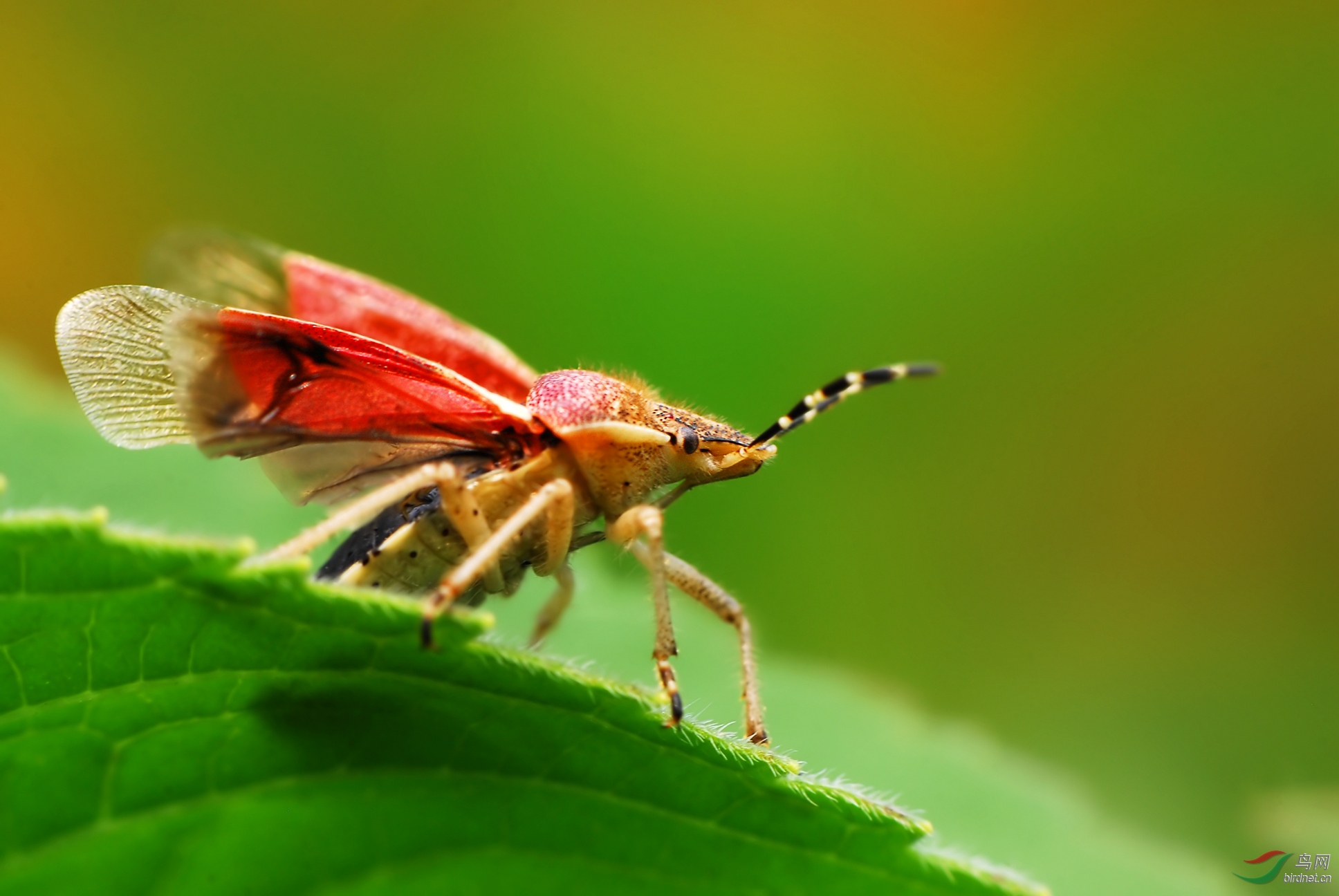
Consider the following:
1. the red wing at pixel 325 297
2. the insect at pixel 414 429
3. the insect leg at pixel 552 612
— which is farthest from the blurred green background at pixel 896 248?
the insect at pixel 414 429

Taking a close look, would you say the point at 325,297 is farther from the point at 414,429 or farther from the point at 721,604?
the point at 721,604

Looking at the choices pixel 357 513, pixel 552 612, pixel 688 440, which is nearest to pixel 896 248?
pixel 552 612

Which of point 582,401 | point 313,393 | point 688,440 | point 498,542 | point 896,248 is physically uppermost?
point 896,248

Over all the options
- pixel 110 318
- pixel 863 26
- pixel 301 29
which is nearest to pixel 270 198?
pixel 301 29

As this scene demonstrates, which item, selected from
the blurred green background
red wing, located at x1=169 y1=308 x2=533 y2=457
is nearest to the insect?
red wing, located at x1=169 y1=308 x2=533 y2=457

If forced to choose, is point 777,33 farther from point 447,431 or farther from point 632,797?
point 632,797

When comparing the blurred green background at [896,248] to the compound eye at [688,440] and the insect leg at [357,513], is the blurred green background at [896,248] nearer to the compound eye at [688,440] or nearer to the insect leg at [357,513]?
the compound eye at [688,440]
